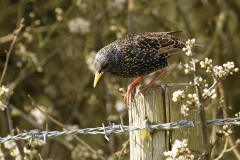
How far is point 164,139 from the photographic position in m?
3.51

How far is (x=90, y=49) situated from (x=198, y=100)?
499 centimetres

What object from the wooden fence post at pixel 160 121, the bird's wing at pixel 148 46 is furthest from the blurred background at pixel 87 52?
the wooden fence post at pixel 160 121

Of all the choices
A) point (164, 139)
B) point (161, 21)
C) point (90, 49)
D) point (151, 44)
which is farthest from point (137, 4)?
point (164, 139)

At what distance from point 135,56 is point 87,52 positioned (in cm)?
240

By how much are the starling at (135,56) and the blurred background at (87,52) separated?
1.67m

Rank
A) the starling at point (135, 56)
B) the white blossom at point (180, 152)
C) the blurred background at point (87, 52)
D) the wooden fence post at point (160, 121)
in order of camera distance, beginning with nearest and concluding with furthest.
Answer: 1. the white blossom at point (180, 152)
2. the wooden fence post at point (160, 121)
3. the starling at point (135, 56)
4. the blurred background at point (87, 52)

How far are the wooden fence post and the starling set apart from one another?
1527 mm

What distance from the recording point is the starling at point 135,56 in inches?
201

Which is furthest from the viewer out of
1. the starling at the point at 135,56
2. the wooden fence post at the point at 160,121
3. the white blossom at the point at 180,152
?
the starling at the point at 135,56

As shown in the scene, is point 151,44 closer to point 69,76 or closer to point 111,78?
point 111,78

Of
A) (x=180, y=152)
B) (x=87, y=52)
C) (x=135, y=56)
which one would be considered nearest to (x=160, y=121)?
(x=180, y=152)

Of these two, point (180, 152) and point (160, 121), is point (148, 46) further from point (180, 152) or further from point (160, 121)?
point (180, 152)

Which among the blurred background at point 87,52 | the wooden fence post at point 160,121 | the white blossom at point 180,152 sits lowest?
the white blossom at point 180,152

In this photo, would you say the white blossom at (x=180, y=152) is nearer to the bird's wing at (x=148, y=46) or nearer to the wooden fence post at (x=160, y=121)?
the wooden fence post at (x=160, y=121)
